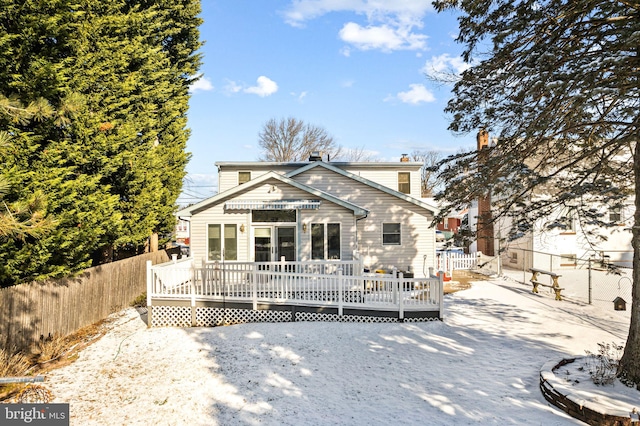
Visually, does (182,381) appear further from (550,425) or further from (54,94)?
(54,94)

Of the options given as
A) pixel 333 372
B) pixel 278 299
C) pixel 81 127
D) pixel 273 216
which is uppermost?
pixel 81 127

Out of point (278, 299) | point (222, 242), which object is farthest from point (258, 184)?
point (278, 299)

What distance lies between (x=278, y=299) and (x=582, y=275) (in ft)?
51.0

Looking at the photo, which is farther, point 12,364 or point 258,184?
point 258,184

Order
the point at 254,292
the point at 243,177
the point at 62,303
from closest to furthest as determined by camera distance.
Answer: the point at 62,303
the point at 254,292
the point at 243,177

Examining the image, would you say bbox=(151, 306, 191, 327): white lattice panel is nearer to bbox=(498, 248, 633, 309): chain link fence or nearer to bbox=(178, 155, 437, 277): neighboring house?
bbox=(178, 155, 437, 277): neighboring house

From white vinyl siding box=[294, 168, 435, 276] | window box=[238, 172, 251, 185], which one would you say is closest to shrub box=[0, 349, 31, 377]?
white vinyl siding box=[294, 168, 435, 276]

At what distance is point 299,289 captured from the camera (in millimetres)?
10648

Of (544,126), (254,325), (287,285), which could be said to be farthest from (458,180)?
(254,325)

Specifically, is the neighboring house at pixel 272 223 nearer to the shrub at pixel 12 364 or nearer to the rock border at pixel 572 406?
the shrub at pixel 12 364

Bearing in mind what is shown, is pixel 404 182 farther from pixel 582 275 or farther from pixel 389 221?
pixel 582 275

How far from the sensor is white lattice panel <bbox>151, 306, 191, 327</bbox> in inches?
421

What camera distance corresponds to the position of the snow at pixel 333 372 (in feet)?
18.1

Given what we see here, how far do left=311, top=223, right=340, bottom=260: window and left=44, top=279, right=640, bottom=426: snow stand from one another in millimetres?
4666
